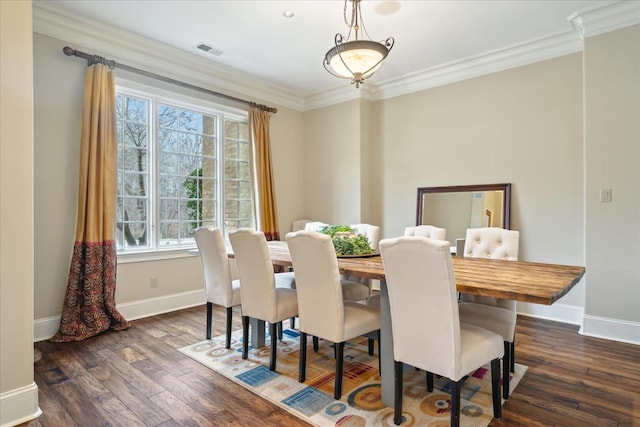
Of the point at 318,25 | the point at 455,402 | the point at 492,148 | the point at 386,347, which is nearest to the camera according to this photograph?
the point at 455,402

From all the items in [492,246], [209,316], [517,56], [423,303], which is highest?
[517,56]

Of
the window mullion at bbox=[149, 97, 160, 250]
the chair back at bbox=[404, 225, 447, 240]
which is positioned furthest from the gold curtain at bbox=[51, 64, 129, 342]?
the chair back at bbox=[404, 225, 447, 240]

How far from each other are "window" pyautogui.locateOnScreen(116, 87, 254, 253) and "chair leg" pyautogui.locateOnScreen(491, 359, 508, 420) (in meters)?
3.48

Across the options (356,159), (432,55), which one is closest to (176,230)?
(356,159)

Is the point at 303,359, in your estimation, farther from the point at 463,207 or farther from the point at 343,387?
the point at 463,207

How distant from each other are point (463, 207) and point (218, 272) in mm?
2923

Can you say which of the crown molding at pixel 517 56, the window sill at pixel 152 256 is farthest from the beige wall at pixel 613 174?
the window sill at pixel 152 256

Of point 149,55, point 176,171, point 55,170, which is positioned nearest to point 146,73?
point 149,55

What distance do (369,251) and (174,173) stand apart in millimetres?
2665

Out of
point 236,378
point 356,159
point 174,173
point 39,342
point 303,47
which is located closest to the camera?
point 236,378

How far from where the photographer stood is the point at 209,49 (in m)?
3.94

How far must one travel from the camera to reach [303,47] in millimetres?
3887

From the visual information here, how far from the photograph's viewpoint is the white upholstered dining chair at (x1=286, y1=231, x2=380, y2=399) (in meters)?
2.10

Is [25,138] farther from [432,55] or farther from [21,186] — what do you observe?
[432,55]
